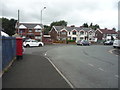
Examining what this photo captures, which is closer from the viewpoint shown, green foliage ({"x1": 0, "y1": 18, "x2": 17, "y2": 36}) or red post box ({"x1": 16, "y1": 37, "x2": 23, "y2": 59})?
red post box ({"x1": 16, "y1": 37, "x2": 23, "y2": 59})

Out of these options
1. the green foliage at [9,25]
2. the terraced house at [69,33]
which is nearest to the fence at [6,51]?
the terraced house at [69,33]

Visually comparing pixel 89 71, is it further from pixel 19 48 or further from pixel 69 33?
pixel 69 33

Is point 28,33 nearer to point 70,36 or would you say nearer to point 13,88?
point 70,36

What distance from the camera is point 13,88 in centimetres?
602

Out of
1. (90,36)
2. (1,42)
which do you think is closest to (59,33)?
(90,36)

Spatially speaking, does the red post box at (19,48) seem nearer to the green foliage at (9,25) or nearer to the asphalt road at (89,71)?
the asphalt road at (89,71)

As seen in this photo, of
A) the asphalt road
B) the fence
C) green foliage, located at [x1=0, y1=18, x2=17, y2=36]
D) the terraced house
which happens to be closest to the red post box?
the asphalt road

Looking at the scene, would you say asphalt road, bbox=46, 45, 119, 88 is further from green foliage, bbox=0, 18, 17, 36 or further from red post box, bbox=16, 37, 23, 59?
green foliage, bbox=0, 18, 17, 36

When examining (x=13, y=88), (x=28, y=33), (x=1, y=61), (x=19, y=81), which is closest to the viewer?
(x=13, y=88)

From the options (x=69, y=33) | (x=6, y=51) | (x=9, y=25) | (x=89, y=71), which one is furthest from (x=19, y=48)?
(x=9, y=25)

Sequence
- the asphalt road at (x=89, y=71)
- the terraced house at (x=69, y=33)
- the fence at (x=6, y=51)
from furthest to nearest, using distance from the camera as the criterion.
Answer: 1. the terraced house at (x=69, y=33)
2. the fence at (x=6, y=51)
3. the asphalt road at (x=89, y=71)

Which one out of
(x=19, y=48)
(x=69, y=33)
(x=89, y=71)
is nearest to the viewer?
(x=89, y=71)

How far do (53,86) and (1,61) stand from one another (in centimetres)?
285

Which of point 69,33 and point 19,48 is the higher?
point 69,33
